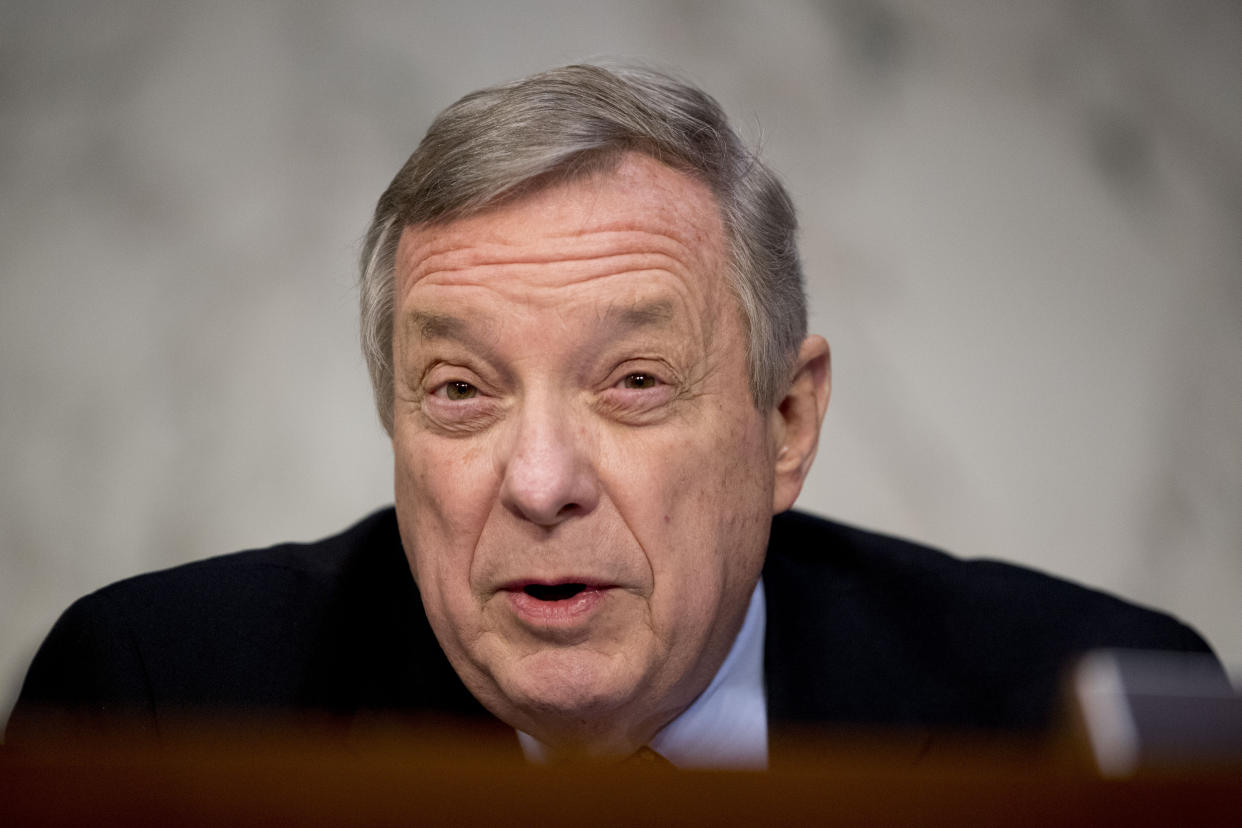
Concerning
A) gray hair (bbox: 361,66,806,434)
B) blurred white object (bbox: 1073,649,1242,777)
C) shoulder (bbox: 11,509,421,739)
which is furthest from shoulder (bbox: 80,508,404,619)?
blurred white object (bbox: 1073,649,1242,777)

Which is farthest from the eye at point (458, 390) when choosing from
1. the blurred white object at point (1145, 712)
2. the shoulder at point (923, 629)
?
the blurred white object at point (1145, 712)

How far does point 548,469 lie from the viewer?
1351 millimetres

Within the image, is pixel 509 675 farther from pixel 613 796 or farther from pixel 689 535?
pixel 613 796

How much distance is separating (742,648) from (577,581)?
467mm

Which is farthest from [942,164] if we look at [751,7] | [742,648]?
[742,648]

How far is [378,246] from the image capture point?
1671mm

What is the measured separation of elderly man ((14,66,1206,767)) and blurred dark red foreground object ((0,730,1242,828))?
0.93 meters

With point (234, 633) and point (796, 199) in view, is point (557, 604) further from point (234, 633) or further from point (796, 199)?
point (796, 199)

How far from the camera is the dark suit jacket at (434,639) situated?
169cm

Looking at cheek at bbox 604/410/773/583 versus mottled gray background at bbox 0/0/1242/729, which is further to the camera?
mottled gray background at bbox 0/0/1242/729

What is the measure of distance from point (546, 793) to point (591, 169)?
1.16 metres

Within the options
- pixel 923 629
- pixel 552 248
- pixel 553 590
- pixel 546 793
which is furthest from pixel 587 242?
pixel 546 793

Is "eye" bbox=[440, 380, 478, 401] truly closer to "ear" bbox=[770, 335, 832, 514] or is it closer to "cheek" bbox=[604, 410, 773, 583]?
"cheek" bbox=[604, 410, 773, 583]

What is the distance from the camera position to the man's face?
1402 mm
